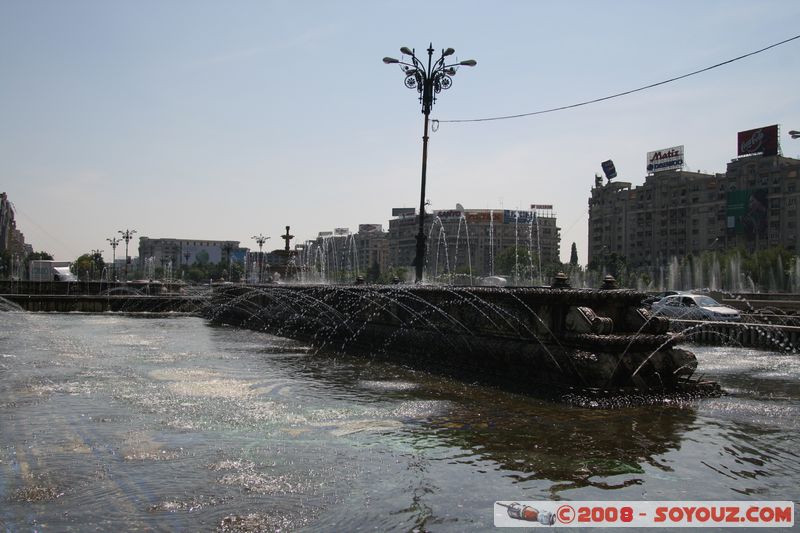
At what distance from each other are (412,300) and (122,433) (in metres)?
8.37

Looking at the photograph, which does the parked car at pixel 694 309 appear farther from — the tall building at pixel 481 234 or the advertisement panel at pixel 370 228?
the advertisement panel at pixel 370 228

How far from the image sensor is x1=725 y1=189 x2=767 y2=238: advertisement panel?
9912cm

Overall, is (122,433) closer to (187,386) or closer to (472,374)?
(187,386)

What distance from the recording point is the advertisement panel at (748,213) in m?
99.1

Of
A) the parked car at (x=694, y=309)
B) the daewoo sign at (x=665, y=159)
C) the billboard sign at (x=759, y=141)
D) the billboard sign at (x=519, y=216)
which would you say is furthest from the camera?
the billboard sign at (x=519, y=216)

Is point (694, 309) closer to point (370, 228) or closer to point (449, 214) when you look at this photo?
point (449, 214)

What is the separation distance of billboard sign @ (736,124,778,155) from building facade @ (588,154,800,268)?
178 inches

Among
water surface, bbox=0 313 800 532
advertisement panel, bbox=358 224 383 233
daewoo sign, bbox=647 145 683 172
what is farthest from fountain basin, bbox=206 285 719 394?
advertisement panel, bbox=358 224 383 233

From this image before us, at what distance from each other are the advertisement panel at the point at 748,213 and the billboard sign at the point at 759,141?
234 inches

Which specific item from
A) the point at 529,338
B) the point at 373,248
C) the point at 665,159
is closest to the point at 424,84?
the point at 529,338

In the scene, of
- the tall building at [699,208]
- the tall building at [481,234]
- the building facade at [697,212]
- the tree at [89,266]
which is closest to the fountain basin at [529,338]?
the building facade at [697,212]

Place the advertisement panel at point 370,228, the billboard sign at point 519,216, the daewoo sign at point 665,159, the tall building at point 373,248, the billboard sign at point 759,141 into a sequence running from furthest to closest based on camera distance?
the advertisement panel at point 370,228 → the tall building at point 373,248 → the billboard sign at point 519,216 → the daewoo sign at point 665,159 → the billboard sign at point 759,141

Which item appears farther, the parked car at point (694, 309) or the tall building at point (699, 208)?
the tall building at point (699, 208)

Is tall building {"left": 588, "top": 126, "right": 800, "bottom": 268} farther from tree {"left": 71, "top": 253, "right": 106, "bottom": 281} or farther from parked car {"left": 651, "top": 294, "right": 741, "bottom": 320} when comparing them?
tree {"left": 71, "top": 253, "right": 106, "bottom": 281}
